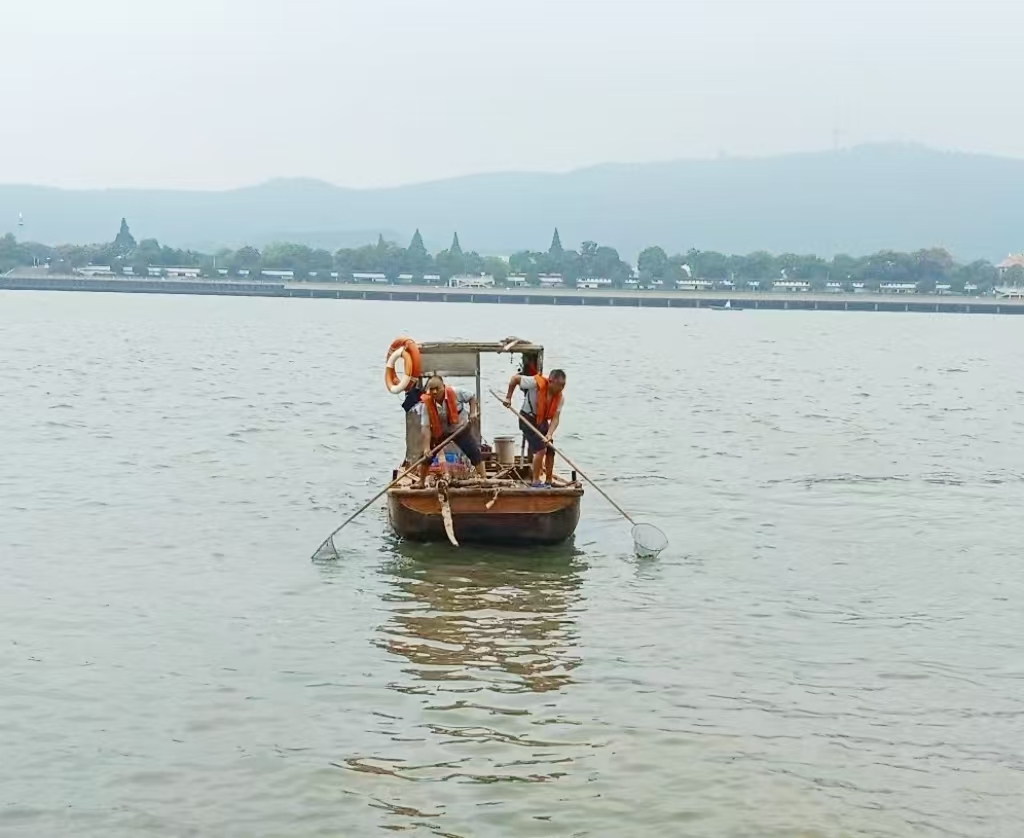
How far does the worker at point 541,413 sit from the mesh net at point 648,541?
5.39ft

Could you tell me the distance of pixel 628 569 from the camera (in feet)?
71.0

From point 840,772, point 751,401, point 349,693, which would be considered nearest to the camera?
point 840,772

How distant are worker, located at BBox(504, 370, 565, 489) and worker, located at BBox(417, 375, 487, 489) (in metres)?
0.79

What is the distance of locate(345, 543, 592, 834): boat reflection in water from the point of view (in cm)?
1278

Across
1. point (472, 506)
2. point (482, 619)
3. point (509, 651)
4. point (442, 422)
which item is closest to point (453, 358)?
point (442, 422)

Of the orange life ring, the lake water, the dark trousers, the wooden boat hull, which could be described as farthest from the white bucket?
the wooden boat hull

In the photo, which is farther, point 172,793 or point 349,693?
point 349,693

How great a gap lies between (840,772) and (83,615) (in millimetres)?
9673

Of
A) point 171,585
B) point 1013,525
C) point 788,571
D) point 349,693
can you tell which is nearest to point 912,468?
point 1013,525

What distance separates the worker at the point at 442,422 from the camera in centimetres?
2164

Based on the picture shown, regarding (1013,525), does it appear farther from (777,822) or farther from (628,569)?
(777,822)

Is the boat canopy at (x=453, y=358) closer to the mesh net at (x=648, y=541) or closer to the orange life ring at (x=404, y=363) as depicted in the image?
the orange life ring at (x=404, y=363)

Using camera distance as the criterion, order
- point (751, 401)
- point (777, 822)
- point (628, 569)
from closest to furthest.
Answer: point (777, 822)
point (628, 569)
point (751, 401)

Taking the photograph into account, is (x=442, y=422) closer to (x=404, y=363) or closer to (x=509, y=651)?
(x=404, y=363)
